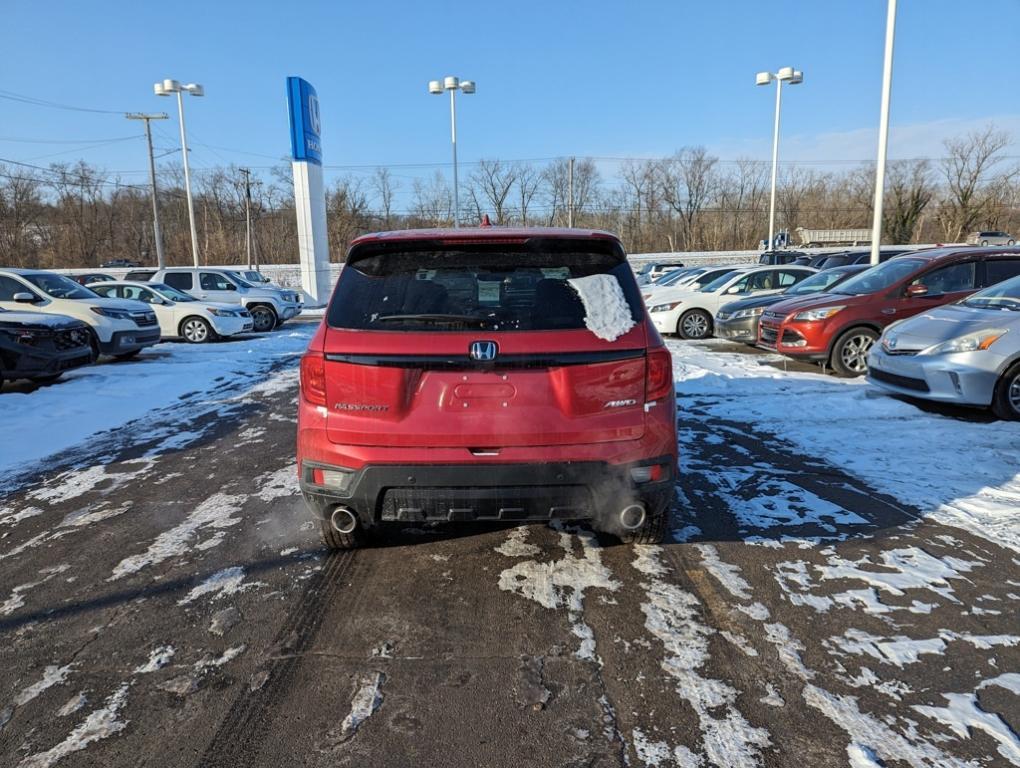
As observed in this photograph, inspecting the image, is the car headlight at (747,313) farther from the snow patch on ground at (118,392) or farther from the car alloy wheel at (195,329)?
the car alloy wheel at (195,329)

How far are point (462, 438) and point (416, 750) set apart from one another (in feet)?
4.15

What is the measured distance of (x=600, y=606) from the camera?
3.06 metres

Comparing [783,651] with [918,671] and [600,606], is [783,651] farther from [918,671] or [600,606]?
[600,606]

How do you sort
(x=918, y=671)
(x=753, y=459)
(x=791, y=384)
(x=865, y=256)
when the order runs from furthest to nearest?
(x=865, y=256)
(x=791, y=384)
(x=753, y=459)
(x=918, y=671)

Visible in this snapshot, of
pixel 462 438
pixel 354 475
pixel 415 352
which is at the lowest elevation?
pixel 354 475

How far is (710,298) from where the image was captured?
14109 millimetres

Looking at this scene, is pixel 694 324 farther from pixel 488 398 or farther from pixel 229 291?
pixel 229 291

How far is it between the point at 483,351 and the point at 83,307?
11.3 metres

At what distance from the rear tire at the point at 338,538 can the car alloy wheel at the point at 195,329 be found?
42.9 feet

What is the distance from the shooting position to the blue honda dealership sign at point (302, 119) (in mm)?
27314

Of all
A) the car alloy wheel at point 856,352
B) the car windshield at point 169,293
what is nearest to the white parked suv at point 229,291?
the car windshield at point 169,293

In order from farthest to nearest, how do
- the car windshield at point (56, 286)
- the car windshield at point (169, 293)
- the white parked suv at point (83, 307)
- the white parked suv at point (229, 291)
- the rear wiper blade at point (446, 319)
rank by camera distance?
the white parked suv at point (229, 291)
the car windshield at point (169, 293)
the car windshield at point (56, 286)
the white parked suv at point (83, 307)
the rear wiper blade at point (446, 319)

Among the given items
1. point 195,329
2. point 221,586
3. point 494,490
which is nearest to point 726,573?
point 494,490

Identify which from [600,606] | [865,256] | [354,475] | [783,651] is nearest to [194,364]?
[354,475]
